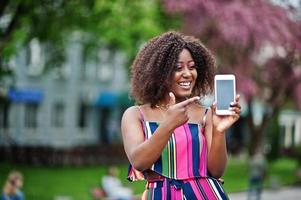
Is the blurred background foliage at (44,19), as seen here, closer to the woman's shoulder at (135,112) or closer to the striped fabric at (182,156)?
the woman's shoulder at (135,112)

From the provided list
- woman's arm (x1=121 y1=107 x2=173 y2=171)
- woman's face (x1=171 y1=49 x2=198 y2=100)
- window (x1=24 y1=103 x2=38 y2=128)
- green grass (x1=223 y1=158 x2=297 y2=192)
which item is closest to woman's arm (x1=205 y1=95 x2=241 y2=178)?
woman's face (x1=171 y1=49 x2=198 y2=100)

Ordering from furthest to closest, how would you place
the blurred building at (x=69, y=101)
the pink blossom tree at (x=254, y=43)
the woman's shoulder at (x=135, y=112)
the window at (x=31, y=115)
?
the window at (x=31, y=115)
the blurred building at (x=69, y=101)
the pink blossom tree at (x=254, y=43)
the woman's shoulder at (x=135, y=112)

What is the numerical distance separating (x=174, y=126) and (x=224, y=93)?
11.8 inches

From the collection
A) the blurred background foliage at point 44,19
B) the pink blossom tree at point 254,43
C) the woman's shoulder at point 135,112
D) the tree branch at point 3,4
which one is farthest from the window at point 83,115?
the woman's shoulder at point 135,112

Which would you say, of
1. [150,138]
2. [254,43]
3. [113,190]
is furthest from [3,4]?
[150,138]

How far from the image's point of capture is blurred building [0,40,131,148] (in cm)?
3784

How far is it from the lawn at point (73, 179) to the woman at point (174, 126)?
12844mm

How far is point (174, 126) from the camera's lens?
3.24 meters

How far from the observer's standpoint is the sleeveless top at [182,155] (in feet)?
11.2

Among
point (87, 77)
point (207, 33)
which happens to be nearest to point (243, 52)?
point (207, 33)

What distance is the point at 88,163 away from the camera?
30.1 metres

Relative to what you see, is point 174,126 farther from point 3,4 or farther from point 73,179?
point 73,179

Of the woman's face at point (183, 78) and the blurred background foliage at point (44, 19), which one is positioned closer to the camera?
the woman's face at point (183, 78)

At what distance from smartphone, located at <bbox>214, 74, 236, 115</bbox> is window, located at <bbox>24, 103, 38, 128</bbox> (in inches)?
1414
